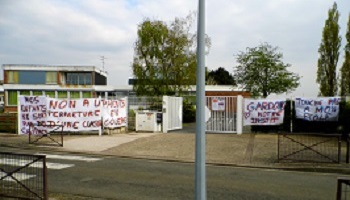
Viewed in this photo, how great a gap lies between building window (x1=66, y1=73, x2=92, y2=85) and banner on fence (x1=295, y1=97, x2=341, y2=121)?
45.8 meters

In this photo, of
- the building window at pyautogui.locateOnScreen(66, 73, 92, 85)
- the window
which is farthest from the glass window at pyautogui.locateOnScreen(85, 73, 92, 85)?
the window

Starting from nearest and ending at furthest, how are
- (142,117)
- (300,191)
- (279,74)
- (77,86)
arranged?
(300,191)
(142,117)
(279,74)
(77,86)

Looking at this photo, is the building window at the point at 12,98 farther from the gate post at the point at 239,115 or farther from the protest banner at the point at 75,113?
the gate post at the point at 239,115

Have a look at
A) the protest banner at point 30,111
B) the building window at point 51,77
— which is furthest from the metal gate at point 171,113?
the building window at point 51,77

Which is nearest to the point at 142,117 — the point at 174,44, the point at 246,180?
the point at 174,44

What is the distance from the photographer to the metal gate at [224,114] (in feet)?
60.2

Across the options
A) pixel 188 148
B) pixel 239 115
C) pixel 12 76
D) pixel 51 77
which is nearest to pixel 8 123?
pixel 188 148

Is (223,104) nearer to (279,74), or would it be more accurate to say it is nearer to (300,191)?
(279,74)

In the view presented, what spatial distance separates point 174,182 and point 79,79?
52.9 meters

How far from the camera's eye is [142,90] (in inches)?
1100

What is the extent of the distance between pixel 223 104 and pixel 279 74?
6.12 m

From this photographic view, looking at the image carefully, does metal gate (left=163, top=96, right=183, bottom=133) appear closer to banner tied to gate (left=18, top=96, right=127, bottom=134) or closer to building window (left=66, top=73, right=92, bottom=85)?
banner tied to gate (left=18, top=96, right=127, bottom=134)

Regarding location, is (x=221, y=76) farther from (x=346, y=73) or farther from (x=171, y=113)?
(x=171, y=113)

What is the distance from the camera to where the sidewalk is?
10.4 m
